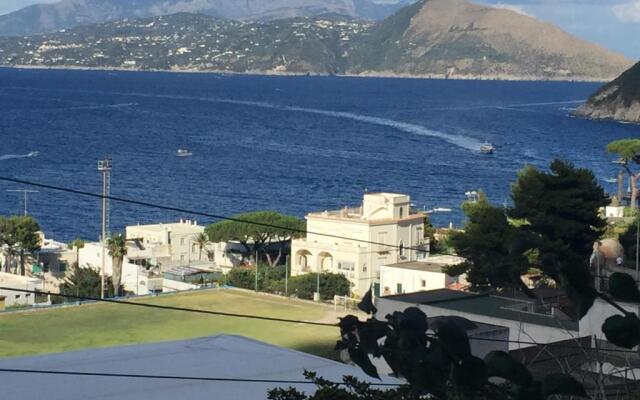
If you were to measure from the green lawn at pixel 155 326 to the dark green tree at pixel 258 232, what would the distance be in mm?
5919

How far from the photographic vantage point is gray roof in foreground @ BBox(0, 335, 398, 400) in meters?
8.22

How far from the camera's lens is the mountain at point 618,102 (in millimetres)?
98000

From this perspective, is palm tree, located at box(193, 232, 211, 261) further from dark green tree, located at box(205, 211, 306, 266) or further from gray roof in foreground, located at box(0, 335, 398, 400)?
gray roof in foreground, located at box(0, 335, 398, 400)

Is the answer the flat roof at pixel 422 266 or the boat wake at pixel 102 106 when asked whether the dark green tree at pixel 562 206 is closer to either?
the flat roof at pixel 422 266

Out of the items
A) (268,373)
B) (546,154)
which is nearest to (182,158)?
(546,154)

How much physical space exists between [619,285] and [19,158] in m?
52.5

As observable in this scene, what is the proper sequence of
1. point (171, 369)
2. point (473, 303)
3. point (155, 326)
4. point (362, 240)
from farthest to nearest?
1. point (362, 240)
2. point (155, 326)
3. point (473, 303)
4. point (171, 369)

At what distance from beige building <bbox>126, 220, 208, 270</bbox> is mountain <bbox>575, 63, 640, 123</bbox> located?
235 feet

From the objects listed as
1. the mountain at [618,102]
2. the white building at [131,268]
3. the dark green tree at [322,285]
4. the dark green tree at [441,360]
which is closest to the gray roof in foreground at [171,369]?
the dark green tree at [441,360]

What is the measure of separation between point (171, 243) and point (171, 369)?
19.3m

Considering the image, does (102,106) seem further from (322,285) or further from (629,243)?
(629,243)

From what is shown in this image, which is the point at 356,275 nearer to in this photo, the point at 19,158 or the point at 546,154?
the point at 19,158

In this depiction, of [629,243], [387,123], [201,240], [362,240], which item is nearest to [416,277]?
[362,240]

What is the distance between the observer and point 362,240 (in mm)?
25266
